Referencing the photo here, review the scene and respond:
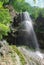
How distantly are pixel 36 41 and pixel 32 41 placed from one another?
354 mm

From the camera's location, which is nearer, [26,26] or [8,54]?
[8,54]

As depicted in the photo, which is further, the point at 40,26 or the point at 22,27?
the point at 40,26

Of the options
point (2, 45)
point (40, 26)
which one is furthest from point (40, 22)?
point (2, 45)

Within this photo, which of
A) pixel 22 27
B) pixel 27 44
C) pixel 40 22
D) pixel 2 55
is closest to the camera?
pixel 2 55

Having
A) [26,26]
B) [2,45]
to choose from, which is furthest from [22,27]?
[2,45]

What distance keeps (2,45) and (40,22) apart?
13.2 metres

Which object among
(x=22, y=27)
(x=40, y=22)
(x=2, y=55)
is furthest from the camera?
(x=40, y=22)

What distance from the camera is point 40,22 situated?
851 inches

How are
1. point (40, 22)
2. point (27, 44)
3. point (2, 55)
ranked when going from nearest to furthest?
point (2, 55)
point (27, 44)
point (40, 22)

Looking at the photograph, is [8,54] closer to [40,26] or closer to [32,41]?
[32,41]

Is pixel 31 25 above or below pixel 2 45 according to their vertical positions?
below

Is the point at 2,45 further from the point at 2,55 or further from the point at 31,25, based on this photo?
the point at 31,25

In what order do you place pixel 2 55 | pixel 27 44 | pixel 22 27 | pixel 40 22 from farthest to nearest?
pixel 40 22 < pixel 22 27 < pixel 27 44 < pixel 2 55

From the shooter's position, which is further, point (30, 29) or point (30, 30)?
point (30, 29)
